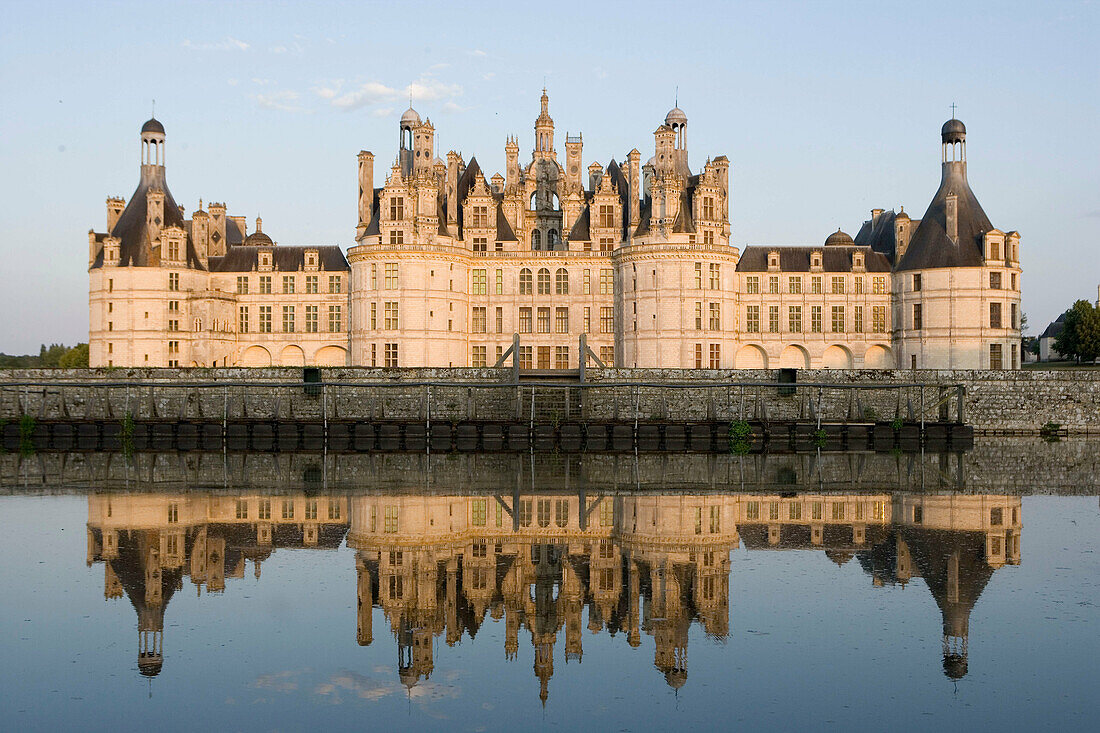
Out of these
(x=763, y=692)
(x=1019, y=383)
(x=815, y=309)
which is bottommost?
(x=763, y=692)

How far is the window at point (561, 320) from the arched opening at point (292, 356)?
15.9 meters

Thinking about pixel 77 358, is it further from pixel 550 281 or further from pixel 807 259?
pixel 807 259

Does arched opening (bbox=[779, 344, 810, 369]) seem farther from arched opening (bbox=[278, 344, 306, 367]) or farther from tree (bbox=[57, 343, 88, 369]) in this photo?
tree (bbox=[57, 343, 88, 369])

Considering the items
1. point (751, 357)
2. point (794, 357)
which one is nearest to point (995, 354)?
point (794, 357)

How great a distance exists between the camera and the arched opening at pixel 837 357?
64.9 m

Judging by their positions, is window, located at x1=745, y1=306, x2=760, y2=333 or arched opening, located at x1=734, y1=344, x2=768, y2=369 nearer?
window, located at x1=745, y1=306, x2=760, y2=333

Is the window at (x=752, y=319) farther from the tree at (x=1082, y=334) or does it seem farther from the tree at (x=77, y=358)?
the tree at (x=77, y=358)

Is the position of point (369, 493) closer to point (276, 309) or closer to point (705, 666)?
point (705, 666)

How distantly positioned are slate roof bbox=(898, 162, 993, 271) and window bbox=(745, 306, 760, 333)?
9.02 meters

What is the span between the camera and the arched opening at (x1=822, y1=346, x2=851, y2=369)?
6494cm

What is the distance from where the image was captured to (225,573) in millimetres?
16750

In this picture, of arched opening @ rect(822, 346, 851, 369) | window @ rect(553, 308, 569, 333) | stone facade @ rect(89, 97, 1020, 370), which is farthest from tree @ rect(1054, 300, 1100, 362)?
window @ rect(553, 308, 569, 333)

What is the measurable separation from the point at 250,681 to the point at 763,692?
567 cm

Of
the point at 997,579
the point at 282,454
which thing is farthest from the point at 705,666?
the point at 282,454
